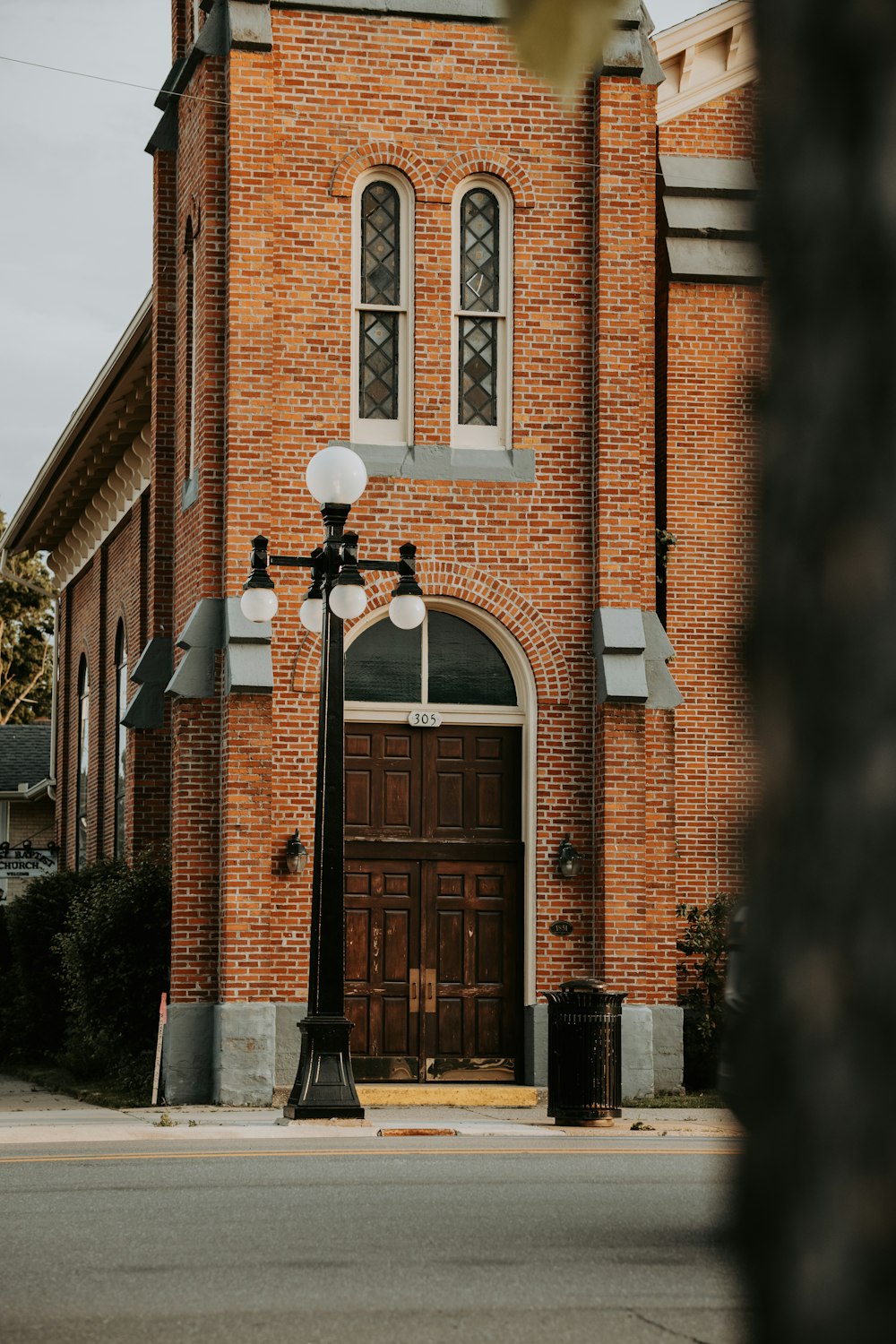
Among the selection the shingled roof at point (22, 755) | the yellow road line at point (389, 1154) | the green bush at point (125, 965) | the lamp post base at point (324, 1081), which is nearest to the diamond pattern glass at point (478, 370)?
the green bush at point (125, 965)

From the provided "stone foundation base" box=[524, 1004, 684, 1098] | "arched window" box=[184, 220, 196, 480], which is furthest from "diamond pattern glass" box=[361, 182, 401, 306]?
"stone foundation base" box=[524, 1004, 684, 1098]

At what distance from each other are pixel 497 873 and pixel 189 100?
8.66 meters

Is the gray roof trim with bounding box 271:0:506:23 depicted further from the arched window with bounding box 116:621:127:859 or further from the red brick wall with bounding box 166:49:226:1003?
the arched window with bounding box 116:621:127:859

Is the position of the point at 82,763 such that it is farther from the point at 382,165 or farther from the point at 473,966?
the point at 382,165

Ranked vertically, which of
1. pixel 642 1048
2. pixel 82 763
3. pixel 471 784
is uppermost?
pixel 82 763

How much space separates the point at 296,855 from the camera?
58.9 ft

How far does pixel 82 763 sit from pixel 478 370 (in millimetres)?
15065

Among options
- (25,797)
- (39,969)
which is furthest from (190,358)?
(25,797)

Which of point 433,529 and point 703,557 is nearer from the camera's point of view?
point 433,529

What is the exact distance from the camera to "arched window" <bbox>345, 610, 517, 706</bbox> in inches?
741

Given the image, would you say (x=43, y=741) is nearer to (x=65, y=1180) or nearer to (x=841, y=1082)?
(x=65, y=1180)

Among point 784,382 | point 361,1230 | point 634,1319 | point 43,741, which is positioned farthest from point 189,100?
point 43,741

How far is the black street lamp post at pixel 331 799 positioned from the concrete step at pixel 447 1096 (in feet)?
9.66

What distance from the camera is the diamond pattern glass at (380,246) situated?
1917 centimetres
